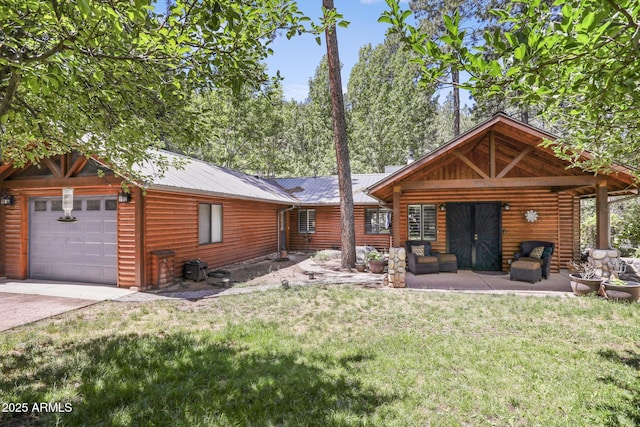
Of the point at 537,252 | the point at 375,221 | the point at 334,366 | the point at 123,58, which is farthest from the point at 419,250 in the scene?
the point at 123,58

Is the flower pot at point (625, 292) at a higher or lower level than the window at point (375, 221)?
lower

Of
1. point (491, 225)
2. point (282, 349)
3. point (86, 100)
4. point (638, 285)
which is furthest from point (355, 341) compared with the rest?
point (491, 225)

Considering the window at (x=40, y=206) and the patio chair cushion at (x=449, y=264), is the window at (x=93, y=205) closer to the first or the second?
the window at (x=40, y=206)

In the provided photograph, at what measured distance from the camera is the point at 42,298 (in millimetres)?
7070

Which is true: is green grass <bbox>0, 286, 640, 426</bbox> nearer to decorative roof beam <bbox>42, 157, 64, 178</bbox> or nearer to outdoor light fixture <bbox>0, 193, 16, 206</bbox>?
decorative roof beam <bbox>42, 157, 64, 178</bbox>

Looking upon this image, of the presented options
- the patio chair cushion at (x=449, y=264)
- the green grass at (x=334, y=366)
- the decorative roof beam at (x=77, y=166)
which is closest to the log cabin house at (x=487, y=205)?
the patio chair cushion at (x=449, y=264)

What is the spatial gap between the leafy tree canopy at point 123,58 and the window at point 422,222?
26.1 ft

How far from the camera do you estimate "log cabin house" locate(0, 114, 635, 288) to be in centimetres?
784

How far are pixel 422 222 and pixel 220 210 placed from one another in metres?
7.10

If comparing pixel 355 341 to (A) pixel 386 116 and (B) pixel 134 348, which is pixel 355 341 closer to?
(B) pixel 134 348

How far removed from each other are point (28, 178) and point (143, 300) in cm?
555

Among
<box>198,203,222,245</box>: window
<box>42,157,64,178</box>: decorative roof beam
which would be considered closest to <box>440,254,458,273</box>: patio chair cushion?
<box>198,203,222,245</box>: window

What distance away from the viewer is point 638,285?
6449 mm

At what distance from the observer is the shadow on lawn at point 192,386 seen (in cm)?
292
